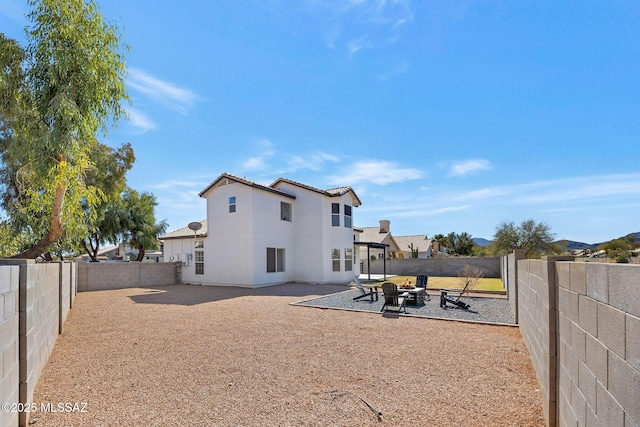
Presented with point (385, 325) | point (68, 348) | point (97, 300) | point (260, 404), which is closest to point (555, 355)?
point (260, 404)

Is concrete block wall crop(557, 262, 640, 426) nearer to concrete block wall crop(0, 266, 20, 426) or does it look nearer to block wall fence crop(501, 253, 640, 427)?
block wall fence crop(501, 253, 640, 427)

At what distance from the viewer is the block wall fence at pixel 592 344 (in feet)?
5.77

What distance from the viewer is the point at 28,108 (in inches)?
359

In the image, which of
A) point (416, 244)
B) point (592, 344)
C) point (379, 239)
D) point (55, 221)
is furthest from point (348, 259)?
point (416, 244)

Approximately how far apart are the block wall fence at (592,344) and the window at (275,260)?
1721 centimetres

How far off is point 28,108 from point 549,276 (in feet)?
39.6

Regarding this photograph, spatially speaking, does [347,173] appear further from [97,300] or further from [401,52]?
[97,300]

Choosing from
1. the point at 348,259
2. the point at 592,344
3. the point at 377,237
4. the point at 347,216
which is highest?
the point at 347,216

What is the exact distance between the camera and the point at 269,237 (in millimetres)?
20125

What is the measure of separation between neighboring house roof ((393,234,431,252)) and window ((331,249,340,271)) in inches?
1229

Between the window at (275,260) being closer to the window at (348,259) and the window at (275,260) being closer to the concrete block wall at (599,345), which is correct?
the window at (348,259)

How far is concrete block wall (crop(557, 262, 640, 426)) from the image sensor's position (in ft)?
5.70

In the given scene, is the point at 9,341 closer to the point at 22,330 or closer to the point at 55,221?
the point at 22,330

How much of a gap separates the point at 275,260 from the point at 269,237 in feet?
5.17
